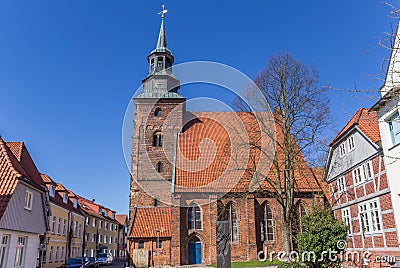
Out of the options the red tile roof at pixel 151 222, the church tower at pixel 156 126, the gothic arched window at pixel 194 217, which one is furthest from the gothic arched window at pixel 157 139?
the gothic arched window at pixel 194 217

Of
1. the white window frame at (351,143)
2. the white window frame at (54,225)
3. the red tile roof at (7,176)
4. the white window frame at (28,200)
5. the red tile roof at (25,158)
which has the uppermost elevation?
the white window frame at (351,143)

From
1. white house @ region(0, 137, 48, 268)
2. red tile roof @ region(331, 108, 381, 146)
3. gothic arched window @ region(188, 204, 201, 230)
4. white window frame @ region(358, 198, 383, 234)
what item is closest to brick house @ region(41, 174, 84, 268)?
white house @ region(0, 137, 48, 268)

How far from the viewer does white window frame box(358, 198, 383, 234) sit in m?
17.0

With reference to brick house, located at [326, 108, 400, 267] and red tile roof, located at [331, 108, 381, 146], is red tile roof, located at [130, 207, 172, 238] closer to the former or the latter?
brick house, located at [326, 108, 400, 267]

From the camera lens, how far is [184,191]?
28.2 m

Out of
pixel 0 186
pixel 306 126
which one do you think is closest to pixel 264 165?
pixel 306 126

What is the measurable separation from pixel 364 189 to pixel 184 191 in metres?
14.2

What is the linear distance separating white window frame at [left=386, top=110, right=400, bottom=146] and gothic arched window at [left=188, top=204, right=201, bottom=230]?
16.9 m

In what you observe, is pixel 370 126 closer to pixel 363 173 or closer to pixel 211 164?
pixel 363 173

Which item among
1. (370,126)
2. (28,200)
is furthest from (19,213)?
(370,126)

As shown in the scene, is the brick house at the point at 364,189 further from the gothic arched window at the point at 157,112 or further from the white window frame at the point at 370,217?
the gothic arched window at the point at 157,112

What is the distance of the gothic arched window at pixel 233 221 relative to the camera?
27756 mm

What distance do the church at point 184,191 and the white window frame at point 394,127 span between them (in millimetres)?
A: 9185

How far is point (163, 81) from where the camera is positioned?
32.9 metres
